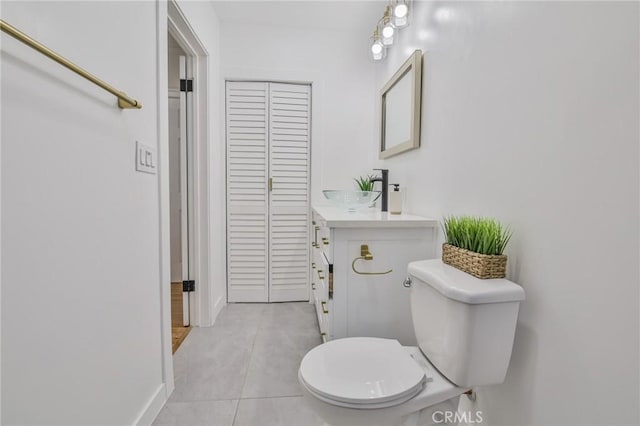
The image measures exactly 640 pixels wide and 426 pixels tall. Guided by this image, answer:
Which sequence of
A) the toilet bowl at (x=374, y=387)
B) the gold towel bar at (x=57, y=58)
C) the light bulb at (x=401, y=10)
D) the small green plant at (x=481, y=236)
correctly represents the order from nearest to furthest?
the gold towel bar at (x=57, y=58), the toilet bowl at (x=374, y=387), the small green plant at (x=481, y=236), the light bulb at (x=401, y=10)

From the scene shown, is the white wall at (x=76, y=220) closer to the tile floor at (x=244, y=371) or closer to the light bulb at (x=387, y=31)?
the tile floor at (x=244, y=371)

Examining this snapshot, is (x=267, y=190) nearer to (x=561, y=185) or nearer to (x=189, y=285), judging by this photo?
(x=189, y=285)

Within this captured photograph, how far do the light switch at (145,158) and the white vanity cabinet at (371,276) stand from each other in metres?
0.78

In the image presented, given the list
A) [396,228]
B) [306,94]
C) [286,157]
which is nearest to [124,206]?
[396,228]

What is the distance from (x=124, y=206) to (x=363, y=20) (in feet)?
→ 7.39

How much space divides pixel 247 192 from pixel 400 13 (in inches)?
66.5

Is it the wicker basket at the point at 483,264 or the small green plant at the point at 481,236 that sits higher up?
the small green plant at the point at 481,236

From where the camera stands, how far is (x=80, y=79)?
0.86 metres

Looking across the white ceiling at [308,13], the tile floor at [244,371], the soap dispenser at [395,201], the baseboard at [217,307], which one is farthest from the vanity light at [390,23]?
the baseboard at [217,307]

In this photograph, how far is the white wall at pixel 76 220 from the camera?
0.67 meters

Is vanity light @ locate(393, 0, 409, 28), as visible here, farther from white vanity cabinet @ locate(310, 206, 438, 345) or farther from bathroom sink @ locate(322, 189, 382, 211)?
white vanity cabinet @ locate(310, 206, 438, 345)

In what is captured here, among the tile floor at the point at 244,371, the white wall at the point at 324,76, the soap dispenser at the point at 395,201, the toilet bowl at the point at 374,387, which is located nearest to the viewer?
the toilet bowl at the point at 374,387

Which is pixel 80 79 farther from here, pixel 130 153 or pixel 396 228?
pixel 396 228

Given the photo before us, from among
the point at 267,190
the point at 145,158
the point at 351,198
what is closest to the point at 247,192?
the point at 267,190
